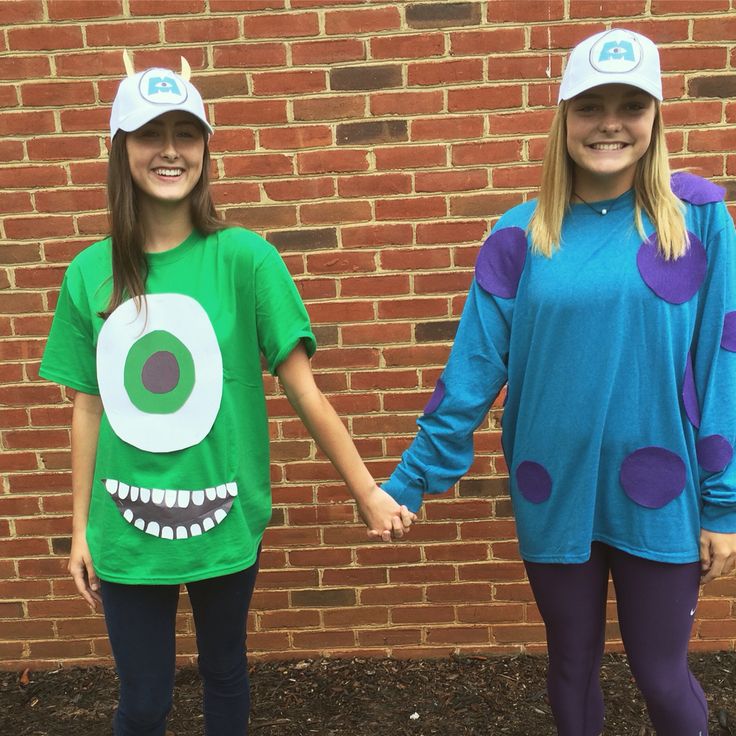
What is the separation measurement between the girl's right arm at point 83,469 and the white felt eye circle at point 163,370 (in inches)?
6.1

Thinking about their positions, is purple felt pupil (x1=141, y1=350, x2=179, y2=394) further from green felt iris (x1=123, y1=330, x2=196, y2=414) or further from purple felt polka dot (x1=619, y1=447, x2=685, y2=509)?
purple felt polka dot (x1=619, y1=447, x2=685, y2=509)

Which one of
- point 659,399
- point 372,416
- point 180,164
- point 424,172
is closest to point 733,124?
point 424,172

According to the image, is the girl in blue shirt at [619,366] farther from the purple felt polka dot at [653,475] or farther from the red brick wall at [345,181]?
the red brick wall at [345,181]

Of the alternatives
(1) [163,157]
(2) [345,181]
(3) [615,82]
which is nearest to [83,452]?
(1) [163,157]

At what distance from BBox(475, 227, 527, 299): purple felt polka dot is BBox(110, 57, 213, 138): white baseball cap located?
0.75 metres

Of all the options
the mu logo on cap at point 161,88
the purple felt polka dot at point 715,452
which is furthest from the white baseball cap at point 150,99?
the purple felt polka dot at point 715,452

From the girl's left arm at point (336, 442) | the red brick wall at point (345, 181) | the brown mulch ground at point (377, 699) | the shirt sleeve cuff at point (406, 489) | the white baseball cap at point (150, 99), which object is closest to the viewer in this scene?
the white baseball cap at point (150, 99)

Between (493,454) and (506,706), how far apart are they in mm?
928

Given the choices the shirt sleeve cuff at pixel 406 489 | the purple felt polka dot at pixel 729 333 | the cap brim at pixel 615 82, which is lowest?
the shirt sleeve cuff at pixel 406 489

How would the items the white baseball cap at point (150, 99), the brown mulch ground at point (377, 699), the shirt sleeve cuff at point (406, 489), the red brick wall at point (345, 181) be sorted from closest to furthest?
1. the white baseball cap at point (150, 99)
2. the shirt sleeve cuff at point (406, 489)
3. the red brick wall at point (345, 181)
4. the brown mulch ground at point (377, 699)

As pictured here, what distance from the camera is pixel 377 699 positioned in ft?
9.50

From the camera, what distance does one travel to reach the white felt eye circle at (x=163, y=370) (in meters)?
1.78

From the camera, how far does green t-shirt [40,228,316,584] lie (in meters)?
1.79

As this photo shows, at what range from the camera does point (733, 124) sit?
2.60m
